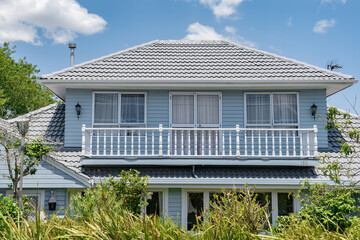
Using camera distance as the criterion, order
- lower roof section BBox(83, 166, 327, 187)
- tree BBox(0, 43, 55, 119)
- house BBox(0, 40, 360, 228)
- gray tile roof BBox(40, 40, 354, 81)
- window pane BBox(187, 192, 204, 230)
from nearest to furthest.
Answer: lower roof section BBox(83, 166, 327, 187) < house BBox(0, 40, 360, 228) < window pane BBox(187, 192, 204, 230) < gray tile roof BBox(40, 40, 354, 81) < tree BBox(0, 43, 55, 119)

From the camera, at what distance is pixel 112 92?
14.3 m

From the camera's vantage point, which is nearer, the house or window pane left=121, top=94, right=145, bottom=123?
the house

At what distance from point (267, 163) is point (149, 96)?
470 cm

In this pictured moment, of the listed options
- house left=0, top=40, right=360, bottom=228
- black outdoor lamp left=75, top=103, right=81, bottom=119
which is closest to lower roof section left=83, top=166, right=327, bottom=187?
house left=0, top=40, right=360, bottom=228

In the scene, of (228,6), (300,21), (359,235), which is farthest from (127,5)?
(359,235)

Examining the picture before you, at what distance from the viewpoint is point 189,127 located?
1419 cm

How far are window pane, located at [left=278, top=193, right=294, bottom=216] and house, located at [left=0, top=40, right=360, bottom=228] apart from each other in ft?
0.12

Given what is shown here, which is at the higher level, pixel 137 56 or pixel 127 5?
pixel 127 5

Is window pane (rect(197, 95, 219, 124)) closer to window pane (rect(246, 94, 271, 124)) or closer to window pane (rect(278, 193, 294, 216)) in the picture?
window pane (rect(246, 94, 271, 124))

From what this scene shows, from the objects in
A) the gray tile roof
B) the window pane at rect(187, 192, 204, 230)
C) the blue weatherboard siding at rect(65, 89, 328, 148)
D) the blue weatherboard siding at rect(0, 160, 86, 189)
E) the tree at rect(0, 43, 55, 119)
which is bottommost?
the window pane at rect(187, 192, 204, 230)

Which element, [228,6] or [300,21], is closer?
[300,21]

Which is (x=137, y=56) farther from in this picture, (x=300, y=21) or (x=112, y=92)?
(x=300, y=21)

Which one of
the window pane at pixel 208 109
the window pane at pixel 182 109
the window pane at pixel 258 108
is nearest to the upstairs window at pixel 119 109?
the window pane at pixel 182 109

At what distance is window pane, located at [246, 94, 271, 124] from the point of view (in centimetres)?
1430
